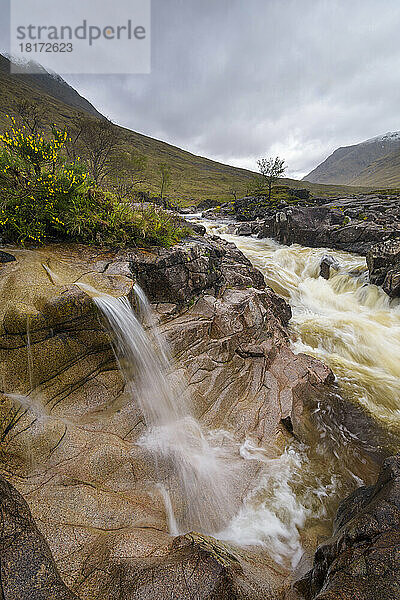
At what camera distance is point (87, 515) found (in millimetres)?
4051

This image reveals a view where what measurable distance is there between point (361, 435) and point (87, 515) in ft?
24.0

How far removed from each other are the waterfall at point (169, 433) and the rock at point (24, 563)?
2.65 m

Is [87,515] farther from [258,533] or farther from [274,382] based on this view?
[274,382]

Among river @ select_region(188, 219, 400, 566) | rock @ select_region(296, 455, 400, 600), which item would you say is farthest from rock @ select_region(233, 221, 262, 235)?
rock @ select_region(296, 455, 400, 600)

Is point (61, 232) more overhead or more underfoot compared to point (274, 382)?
more overhead

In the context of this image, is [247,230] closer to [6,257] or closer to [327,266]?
[327,266]

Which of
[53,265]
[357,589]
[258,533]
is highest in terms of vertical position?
[53,265]

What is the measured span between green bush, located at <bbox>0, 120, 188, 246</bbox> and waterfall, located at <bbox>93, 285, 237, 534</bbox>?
9.51 feet

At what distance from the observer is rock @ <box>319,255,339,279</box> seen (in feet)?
66.3

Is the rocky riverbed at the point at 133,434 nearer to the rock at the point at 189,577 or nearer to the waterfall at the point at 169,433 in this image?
the rock at the point at 189,577

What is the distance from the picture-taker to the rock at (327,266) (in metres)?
20.2

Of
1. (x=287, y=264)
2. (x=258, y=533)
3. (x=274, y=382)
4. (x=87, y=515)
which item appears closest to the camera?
(x=87, y=515)

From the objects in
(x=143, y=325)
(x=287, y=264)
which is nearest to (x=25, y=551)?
(x=143, y=325)

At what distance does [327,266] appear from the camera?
20422mm
